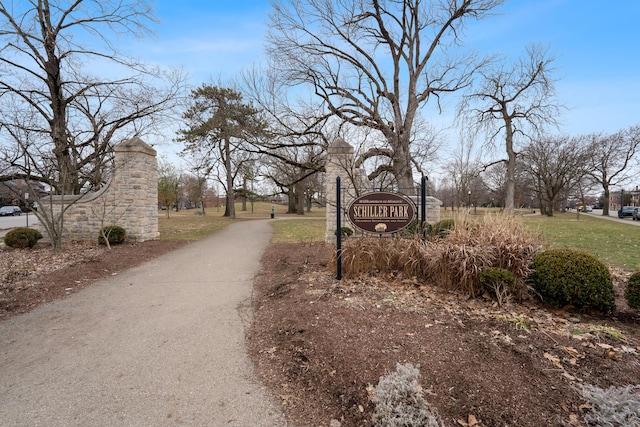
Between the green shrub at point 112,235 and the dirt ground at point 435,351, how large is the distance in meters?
5.15

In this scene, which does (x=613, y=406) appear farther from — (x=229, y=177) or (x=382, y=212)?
(x=229, y=177)

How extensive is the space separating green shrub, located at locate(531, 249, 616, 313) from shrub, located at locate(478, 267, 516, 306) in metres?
0.36

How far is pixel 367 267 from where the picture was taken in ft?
17.3

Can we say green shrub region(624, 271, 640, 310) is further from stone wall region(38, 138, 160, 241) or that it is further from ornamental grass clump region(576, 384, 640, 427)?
stone wall region(38, 138, 160, 241)

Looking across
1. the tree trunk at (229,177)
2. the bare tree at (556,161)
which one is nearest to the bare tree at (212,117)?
the tree trunk at (229,177)

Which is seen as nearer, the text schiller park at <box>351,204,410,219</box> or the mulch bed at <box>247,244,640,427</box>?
the mulch bed at <box>247,244,640,427</box>

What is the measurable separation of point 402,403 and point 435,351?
79cm

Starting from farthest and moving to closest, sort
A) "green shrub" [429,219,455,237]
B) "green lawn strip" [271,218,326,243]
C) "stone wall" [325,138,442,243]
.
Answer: "green lawn strip" [271,218,326,243], "stone wall" [325,138,442,243], "green shrub" [429,219,455,237]

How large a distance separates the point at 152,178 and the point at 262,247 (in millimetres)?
5039

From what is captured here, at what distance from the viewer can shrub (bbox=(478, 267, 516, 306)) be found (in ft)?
12.6

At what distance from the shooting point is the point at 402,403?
209cm

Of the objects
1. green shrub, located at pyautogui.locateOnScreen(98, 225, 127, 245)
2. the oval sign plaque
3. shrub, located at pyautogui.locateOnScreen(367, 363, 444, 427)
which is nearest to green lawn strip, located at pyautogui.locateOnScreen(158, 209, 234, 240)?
green shrub, located at pyautogui.locateOnScreen(98, 225, 127, 245)

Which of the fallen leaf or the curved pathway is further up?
the fallen leaf

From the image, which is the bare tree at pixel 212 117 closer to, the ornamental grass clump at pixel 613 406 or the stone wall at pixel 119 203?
the stone wall at pixel 119 203
